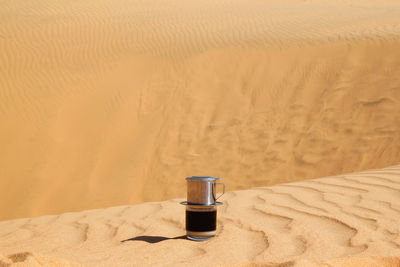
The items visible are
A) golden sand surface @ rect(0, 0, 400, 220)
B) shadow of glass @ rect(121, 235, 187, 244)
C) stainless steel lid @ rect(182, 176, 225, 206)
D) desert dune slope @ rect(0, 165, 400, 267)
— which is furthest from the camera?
golden sand surface @ rect(0, 0, 400, 220)

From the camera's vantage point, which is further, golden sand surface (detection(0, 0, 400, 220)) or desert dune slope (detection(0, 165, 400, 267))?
golden sand surface (detection(0, 0, 400, 220))

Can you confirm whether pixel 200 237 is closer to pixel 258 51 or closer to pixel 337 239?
pixel 337 239

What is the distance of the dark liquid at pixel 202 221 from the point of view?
9.77 feet

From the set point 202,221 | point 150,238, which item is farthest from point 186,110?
point 202,221

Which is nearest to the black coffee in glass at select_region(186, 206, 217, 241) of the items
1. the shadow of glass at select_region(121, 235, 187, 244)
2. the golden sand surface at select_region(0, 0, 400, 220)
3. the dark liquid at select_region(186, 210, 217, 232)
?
the dark liquid at select_region(186, 210, 217, 232)

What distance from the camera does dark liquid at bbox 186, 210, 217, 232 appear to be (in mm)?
2979

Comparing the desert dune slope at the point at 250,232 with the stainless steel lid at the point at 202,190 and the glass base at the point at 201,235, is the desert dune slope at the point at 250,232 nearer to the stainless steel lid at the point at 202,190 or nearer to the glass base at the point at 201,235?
the glass base at the point at 201,235

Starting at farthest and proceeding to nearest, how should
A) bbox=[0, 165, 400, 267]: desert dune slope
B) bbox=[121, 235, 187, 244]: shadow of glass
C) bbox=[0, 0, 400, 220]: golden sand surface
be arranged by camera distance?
1. bbox=[0, 0, 400, 220]: golden sand surface
2. bbox=[121, 235, 187, 244]: shadow of glass
3. bbox=[0, 165, 400, 267]: desert dune slope

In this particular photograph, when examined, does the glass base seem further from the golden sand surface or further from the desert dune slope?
the golden sand surface

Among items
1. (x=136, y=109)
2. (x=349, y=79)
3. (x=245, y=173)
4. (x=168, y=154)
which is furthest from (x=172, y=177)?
Answer: (x=349, y=79)

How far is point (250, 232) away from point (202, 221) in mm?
357

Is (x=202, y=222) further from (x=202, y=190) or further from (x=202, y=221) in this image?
(x=202, y=190)

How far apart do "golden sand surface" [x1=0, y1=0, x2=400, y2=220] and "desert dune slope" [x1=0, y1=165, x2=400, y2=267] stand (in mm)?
2992

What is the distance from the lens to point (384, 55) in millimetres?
9594
